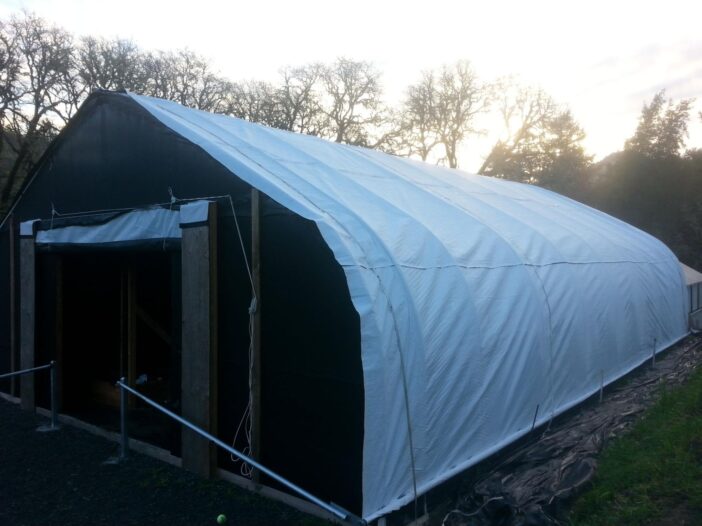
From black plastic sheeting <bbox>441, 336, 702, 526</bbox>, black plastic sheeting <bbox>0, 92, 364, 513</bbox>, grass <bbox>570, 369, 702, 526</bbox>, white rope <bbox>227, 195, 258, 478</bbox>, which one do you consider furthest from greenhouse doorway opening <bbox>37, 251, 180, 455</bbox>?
grass <bbox>570, 369, 702, 526</bbox>

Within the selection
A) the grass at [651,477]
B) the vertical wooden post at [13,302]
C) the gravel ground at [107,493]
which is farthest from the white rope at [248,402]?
the vertical wooden post at [13,302]

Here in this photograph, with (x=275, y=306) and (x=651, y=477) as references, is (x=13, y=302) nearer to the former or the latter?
(x=275, y=306)

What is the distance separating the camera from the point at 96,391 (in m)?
8.76

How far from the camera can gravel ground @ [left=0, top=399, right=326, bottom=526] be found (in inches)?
196

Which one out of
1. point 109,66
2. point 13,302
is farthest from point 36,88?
point 13,302

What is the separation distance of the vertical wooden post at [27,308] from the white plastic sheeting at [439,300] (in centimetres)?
292

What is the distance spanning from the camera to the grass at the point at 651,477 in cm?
466

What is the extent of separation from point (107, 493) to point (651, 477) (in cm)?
481

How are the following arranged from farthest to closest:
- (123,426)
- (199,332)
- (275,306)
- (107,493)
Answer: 1. (123,426)
2. (199,332)
3. (107,493)
4. (275,306)

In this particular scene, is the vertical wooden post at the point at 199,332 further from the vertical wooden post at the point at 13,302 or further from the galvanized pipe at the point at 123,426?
the vertical wooden post at the point at 13,302

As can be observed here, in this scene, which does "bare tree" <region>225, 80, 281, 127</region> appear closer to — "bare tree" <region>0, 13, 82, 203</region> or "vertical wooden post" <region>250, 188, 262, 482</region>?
"bare tree" <region>0, 13, 82, 203</region>

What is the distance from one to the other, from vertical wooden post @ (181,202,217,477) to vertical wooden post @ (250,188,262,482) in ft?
1.83

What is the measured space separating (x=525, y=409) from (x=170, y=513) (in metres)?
3.48

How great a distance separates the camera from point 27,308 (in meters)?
8.23
